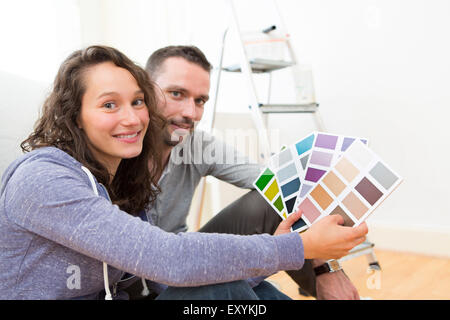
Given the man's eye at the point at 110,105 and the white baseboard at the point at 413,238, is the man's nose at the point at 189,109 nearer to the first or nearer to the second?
the man's eye at the point at 110,105

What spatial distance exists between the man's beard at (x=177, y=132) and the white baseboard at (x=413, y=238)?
1151mm

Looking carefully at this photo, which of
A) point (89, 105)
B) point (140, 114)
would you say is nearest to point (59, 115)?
point (89, 105)

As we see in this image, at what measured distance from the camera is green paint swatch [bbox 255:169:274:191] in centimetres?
99

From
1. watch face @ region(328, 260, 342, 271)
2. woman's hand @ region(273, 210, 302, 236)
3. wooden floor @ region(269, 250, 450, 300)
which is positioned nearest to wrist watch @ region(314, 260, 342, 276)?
watch face @ region(328, 260, 342, 271)

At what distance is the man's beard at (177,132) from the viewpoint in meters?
1.17

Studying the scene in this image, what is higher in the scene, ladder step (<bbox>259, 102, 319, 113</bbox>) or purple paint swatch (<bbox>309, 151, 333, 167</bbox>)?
ladder step (<bbox>259, 102, 319, 113</bbox>)

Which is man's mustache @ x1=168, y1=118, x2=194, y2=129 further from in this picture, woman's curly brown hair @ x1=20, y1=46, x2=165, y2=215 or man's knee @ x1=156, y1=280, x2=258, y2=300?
man's knee @ x1=156, y1=280, x2=258, y2=300

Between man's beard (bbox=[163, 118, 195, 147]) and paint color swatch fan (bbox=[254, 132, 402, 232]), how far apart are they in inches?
12.4

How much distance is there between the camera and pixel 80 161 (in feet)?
2.51

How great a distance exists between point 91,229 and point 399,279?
4.50 ft

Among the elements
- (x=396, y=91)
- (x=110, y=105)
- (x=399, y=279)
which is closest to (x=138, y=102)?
(x=110, y=105)

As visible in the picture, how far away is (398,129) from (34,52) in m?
1.91

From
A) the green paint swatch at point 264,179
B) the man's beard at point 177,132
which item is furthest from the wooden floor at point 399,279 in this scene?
the man's beard at point 177,132
